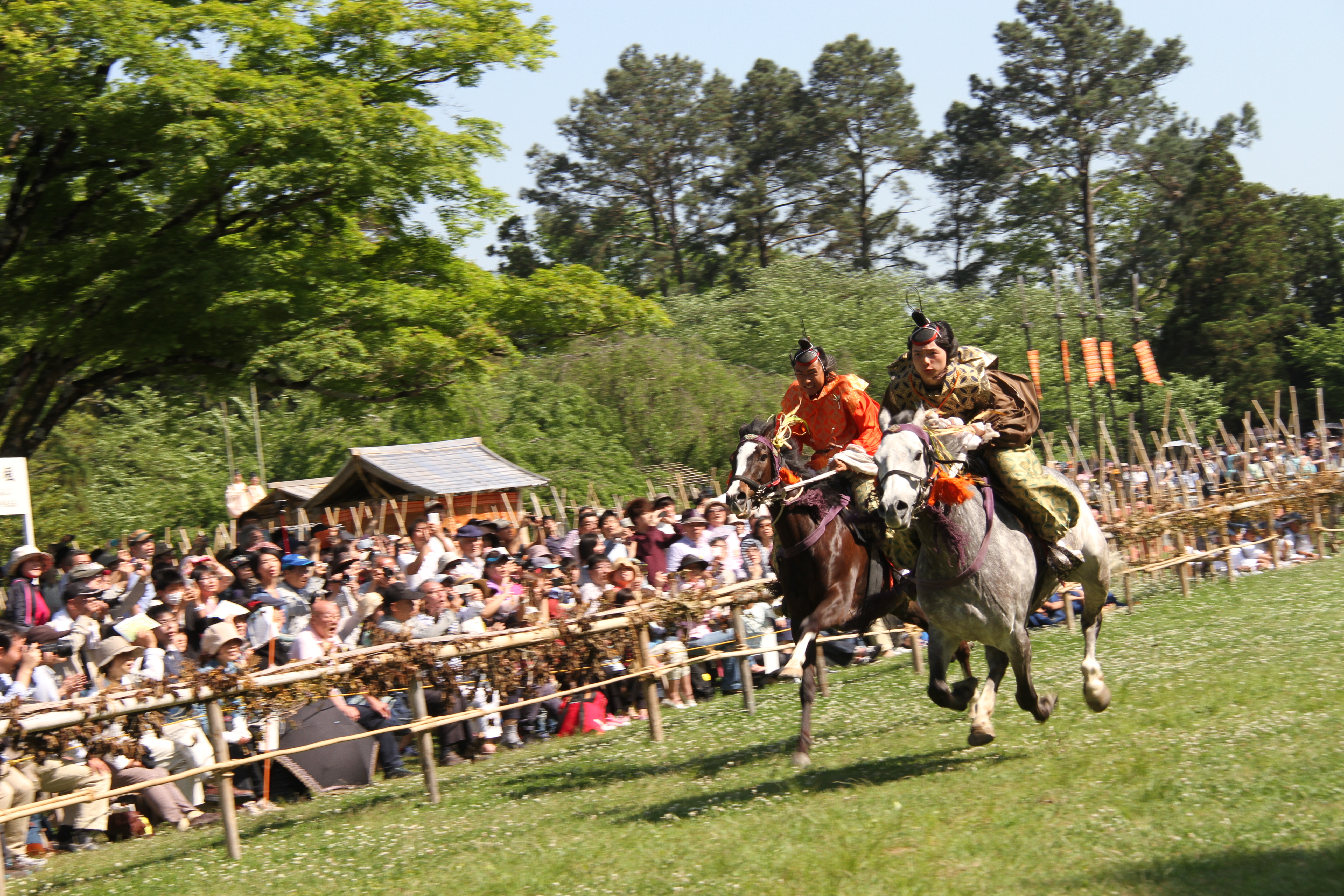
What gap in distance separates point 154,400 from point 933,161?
119 ft

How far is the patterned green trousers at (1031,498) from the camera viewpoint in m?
7.92

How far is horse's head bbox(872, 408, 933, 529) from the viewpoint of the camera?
267 inches

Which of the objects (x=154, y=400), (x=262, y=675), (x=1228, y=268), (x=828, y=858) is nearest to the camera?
(x=828, y=858)

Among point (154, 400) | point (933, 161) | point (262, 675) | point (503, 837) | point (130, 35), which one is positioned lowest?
point (503, 837)

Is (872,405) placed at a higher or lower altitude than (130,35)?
lower

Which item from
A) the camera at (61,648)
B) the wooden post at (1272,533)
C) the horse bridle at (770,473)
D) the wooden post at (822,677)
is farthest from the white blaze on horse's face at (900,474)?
the wooden post at (1272,533)

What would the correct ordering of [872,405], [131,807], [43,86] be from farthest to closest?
[43,86] → [872,405] → [131,807]

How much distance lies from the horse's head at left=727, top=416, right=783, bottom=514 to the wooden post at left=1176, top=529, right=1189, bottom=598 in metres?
9.45

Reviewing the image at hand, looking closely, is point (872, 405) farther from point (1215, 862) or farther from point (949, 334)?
point (1215, 862)

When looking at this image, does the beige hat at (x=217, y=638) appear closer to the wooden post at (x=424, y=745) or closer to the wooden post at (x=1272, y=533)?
the wooden post at (x=424, y=745)

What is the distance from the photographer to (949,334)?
8.11 metres

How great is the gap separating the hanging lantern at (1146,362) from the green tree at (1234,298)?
12.8 m

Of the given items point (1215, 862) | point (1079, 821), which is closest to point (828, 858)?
point (1079, 821)

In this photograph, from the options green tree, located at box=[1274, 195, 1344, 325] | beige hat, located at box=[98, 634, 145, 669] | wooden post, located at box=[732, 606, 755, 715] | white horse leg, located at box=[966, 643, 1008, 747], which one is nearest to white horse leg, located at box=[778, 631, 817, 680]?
white horse leg, located at box=[966, 643, 1008, 747]
